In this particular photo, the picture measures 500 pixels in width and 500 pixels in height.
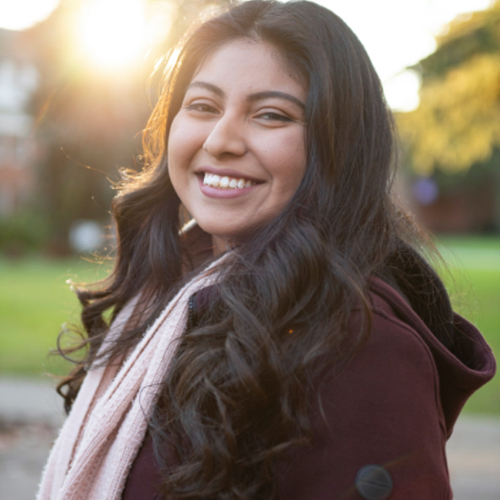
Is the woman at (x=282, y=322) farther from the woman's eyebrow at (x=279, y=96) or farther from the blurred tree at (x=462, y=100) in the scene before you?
the blurred tree at (x=462, y=100)

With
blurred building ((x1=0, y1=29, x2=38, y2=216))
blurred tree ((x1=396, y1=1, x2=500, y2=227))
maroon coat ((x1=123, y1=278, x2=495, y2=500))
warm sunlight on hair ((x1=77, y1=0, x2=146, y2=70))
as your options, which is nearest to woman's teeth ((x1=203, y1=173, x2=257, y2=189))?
maroon coat ((x1=123, y1=278, x2=495, y2=500))

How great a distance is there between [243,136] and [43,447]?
3.90 meters

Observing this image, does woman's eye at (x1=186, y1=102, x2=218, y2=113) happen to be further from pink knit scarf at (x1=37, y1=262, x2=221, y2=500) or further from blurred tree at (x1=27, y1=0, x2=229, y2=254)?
blurred tree at (x1=27, y1=0, x2=229, y2=254)

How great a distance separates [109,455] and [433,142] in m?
8.48

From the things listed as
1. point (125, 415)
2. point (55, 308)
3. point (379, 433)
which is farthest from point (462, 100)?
point (55, 308)

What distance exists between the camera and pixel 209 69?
1.85 metres

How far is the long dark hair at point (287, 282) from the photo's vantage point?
1.36m

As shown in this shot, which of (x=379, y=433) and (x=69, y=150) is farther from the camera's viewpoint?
(x=69, y=150)

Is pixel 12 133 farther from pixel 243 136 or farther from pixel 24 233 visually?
pixel 243 136

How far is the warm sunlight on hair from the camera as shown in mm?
5629

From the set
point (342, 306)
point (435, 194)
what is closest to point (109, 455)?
point (342, 306)

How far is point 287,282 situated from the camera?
1.47 metres

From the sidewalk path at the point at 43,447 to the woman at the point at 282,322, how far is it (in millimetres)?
1987

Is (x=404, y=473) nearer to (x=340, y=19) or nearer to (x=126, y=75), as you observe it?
(x=340, y=19)
